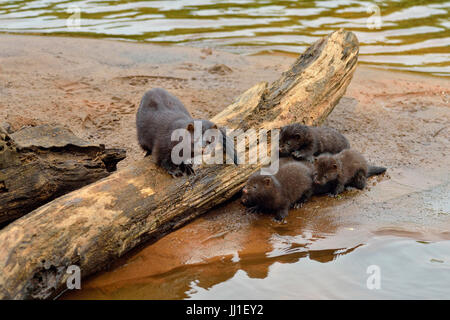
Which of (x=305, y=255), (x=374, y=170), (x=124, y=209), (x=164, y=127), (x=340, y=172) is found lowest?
(x=305, y=255)

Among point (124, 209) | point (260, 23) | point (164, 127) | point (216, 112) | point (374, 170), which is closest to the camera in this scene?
point (124, 209)

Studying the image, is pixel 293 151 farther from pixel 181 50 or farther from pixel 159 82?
pixel 181 50

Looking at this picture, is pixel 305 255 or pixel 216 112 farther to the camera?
pixel 216 112

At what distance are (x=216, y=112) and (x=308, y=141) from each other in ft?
7.10

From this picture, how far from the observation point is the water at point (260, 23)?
12859 mm

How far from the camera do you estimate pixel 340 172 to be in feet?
20.6

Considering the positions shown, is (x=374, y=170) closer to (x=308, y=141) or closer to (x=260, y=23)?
(x=308, y=141)

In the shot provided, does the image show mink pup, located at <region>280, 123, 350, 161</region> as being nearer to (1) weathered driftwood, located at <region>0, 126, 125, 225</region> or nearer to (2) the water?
(1) weathered driftwood, located at <region>0, 126, 125, 225</region>

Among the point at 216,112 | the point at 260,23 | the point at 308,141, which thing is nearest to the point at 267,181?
the point at 308,141

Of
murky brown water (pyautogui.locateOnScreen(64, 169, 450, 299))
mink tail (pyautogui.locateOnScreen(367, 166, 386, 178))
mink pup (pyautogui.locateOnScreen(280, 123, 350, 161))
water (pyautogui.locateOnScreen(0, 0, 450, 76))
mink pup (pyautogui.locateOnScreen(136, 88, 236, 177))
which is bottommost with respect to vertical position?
murky brown water (pyautogui.locateOnScreen(64, 169, 450, 299))

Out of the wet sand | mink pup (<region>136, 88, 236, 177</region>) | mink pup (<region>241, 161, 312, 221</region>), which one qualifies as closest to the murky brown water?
the wet sand

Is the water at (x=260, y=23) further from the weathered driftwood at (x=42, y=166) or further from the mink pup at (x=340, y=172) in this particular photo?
the weathered driftwood at (x=42, y=166)

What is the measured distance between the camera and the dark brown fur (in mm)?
5441

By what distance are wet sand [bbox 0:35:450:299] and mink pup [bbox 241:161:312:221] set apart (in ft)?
0.51
